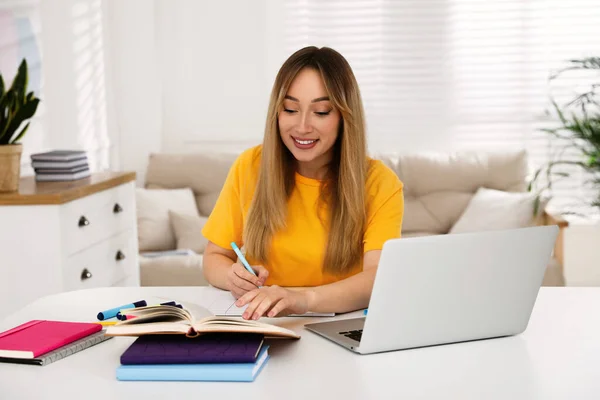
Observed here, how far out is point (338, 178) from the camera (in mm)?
2025

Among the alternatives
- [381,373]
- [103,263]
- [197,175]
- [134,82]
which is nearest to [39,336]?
[381,373]

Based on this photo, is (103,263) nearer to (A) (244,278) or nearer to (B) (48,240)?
(B) (48,240)

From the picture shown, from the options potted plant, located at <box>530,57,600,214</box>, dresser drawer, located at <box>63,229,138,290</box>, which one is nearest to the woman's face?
dresser drawer, located at <box>63,229,138,290</box>

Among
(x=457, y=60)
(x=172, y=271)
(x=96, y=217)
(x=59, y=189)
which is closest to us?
(x=59, y=189)

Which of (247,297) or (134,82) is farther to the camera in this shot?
(134,82)

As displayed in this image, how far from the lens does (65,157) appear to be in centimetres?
309

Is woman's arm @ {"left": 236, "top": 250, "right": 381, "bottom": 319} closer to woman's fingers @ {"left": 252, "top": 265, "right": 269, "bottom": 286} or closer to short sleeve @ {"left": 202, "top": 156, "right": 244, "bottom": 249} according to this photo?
woman's fingers @ {"left": 252, "top": 265, "right": 269, "bottom": 286}

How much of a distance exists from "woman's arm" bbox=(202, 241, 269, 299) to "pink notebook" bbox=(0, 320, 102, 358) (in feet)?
1.06

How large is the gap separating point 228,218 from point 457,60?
3243 mm

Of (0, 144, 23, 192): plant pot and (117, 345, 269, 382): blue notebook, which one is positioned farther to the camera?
(0, 144, 23, 192): plant pot

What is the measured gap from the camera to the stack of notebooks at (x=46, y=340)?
1.39 meters

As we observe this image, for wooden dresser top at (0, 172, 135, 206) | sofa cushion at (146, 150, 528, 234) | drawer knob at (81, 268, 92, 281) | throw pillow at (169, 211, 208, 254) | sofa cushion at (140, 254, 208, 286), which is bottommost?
sofa cushion at (140, 254, 208, 286)

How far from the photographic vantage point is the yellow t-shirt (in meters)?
2.00

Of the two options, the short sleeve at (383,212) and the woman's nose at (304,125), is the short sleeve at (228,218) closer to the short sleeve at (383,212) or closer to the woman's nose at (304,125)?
the woman's nose at (304,125)
